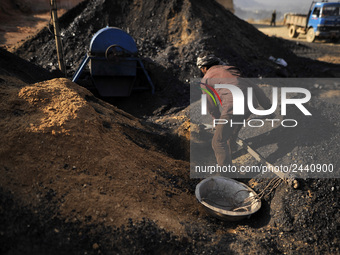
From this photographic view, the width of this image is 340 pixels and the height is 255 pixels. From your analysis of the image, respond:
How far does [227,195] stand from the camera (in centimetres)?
400

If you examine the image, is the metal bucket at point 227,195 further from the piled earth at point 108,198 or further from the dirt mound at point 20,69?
the dirt mound at point 20,69

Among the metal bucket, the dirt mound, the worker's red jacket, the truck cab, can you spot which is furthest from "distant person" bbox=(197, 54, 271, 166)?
the truck cab

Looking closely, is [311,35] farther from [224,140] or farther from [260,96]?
[224,140]

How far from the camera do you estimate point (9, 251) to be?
2.35 meters

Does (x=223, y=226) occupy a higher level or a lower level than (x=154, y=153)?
lower

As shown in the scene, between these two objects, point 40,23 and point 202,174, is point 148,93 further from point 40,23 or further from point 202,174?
point 40,23

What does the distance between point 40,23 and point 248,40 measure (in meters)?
13.7

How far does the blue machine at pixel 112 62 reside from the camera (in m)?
7.19

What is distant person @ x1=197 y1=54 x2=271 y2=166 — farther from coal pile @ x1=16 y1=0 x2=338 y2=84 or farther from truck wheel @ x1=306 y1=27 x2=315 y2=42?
truck wheel @ x1=306 y1=27 x2=315 y2=42

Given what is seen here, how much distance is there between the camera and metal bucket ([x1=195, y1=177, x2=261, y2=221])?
3.64 m

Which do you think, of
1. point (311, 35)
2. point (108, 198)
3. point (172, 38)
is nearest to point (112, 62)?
point (172, 38)

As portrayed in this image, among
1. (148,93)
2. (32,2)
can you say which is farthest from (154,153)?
(32,2)

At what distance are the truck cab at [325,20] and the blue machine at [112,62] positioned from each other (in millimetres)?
11354

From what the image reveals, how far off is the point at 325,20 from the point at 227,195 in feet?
45.5
